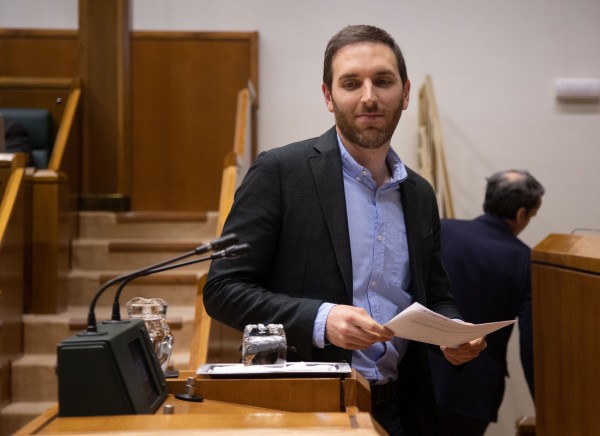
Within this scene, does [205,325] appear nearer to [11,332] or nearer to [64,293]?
[11,332]

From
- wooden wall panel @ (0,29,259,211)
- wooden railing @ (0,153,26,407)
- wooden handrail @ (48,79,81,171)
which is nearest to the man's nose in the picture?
wooden railing @ (0,153,26,407)

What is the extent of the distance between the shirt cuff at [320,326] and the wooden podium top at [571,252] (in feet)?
3.05

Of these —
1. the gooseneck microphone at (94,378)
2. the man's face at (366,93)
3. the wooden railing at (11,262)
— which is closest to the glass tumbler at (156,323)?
the gooseneck microphone at (94,378)

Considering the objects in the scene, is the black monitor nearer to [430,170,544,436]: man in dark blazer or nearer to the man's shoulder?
the man's shoulder

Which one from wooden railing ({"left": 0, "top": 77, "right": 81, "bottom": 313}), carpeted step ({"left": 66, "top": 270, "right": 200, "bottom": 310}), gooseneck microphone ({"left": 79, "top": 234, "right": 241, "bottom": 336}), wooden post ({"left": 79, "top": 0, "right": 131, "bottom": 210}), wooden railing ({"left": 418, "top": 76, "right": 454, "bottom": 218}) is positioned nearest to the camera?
gooseneck microphone ({"left": 79, "top": 234, "right": 241, "bottom": 336})

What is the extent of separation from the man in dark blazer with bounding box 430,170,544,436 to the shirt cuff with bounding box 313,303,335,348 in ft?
6.85

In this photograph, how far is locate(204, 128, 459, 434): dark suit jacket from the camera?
1599mm

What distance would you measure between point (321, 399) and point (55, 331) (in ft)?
11.3

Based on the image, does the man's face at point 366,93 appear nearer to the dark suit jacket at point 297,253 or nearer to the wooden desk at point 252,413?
the dark suit jacket at point 297,253

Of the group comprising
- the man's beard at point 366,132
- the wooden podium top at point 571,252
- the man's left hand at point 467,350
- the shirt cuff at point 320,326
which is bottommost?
the man's left hand at point 467,350

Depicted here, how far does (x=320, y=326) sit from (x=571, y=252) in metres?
1.09

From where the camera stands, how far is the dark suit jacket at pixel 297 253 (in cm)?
160

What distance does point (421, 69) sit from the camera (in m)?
6.04

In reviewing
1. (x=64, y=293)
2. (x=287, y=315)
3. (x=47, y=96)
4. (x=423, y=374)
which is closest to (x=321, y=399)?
(x=287, y=315)
